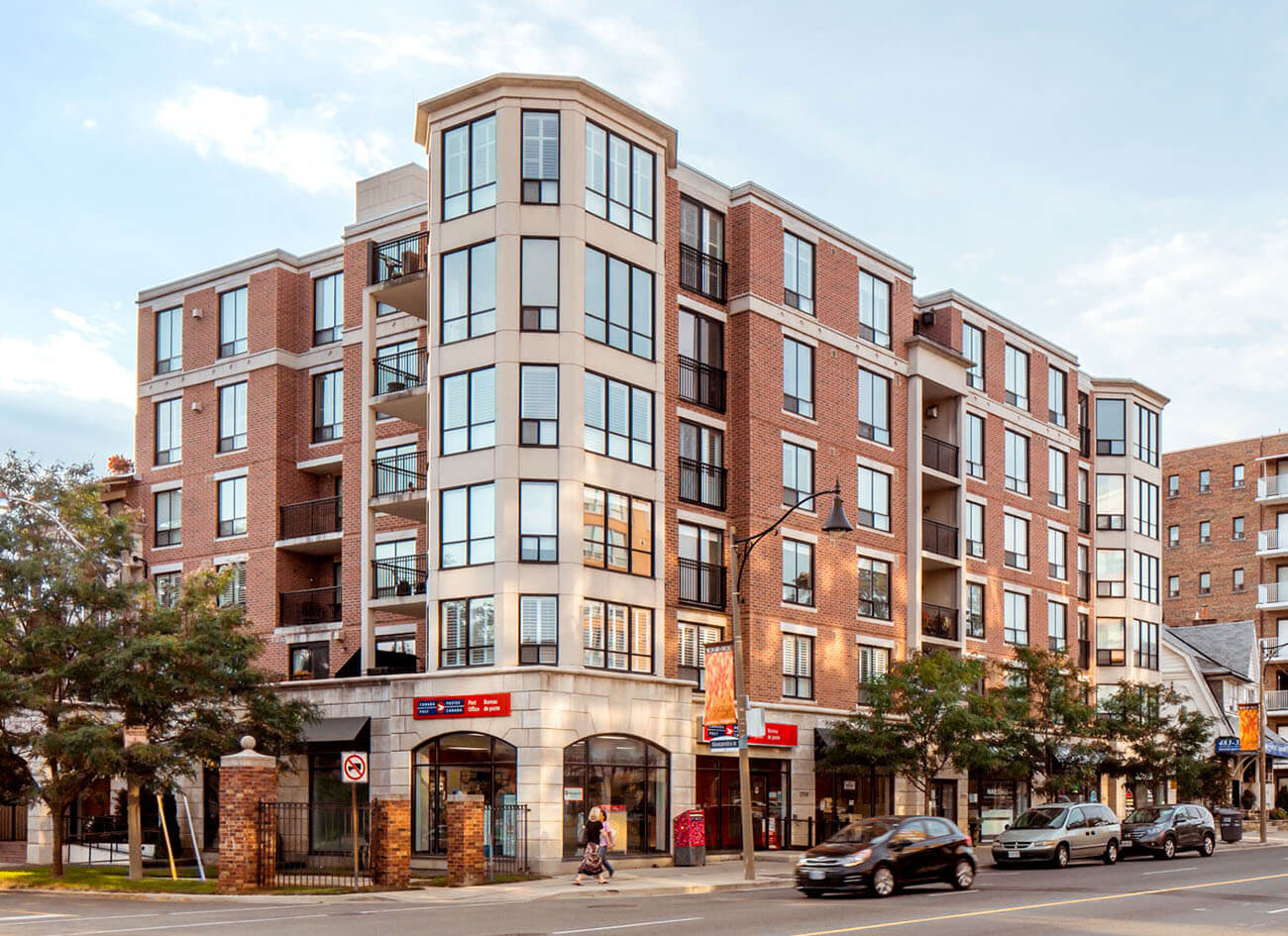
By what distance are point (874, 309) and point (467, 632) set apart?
1913 cm

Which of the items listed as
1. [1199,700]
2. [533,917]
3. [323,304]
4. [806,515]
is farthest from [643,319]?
[1199,700]

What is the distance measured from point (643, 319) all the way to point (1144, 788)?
34185 mm

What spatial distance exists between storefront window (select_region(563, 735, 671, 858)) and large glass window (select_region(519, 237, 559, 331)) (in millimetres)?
10238

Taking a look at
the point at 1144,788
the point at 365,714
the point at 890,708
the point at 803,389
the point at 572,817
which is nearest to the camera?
the point at 572,817

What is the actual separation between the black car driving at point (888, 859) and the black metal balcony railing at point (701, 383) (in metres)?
15.9

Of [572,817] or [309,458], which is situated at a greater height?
[309,458]

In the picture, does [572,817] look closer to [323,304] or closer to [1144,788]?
[323,304]

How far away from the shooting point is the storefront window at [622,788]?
34875mm

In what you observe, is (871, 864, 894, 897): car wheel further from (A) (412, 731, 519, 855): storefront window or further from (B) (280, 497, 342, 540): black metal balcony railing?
(B) (280, 497, 342, 540): black metal balcony railing

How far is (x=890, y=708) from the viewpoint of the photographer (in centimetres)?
4141

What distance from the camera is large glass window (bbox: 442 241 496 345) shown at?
121ft

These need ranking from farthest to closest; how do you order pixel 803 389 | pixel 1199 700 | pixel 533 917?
pixel 1199 700, pixel 803 389, pixel 533 917

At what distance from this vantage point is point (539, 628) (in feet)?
116

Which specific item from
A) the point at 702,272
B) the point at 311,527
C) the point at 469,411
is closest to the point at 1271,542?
the point at 702,272
